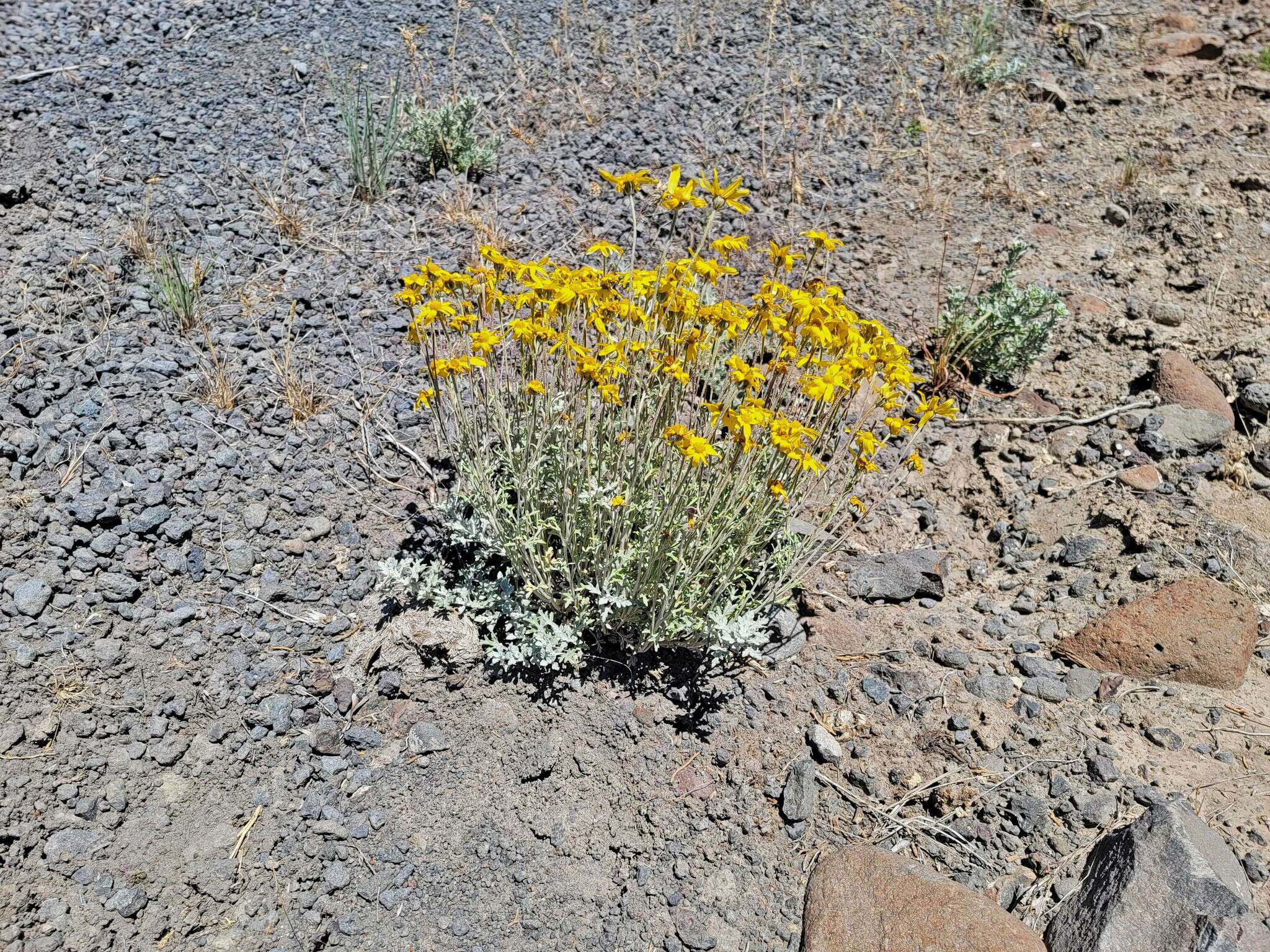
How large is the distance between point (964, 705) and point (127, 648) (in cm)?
264

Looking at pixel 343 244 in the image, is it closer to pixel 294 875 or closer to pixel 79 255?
pixel 79 255

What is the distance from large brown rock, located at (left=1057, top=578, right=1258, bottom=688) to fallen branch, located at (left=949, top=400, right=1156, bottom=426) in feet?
3.59

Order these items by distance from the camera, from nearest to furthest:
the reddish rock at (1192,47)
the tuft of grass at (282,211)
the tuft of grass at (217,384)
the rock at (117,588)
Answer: the rock at (117,588) < the tuft of grass at (217,384) < the tuft of grass at (282,211) < the reddish rock at (1192,47)

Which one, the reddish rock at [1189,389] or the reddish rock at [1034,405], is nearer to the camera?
the reddish rock at [1189,389]

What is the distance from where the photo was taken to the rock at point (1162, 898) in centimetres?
230

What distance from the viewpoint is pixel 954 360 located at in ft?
14.4

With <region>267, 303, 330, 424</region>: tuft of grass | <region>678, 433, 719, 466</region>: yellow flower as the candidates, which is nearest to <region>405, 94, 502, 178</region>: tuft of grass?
<region>267, 303, 330, 424</region>: tuft of grass

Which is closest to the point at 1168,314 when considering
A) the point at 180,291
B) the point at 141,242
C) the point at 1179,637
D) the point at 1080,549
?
the point at 1080,549

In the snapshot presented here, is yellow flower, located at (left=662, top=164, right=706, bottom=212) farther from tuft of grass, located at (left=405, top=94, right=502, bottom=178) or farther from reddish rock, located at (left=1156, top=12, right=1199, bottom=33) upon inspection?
reddish rock, located at (left=1156, top=12, right=1199, bottom=33)

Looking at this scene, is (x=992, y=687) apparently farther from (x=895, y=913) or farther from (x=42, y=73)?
(x=42, y=73)

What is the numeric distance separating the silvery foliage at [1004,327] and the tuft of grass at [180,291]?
318 centimetres

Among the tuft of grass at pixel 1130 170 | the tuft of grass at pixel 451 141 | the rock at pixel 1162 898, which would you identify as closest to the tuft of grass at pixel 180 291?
the tuft of grass at pixel 451 141

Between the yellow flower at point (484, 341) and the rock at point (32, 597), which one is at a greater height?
the yellow flower at point (484, 341)

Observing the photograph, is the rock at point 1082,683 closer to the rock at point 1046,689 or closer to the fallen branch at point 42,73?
the rock at point 1046,689
